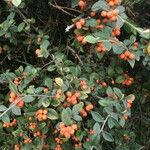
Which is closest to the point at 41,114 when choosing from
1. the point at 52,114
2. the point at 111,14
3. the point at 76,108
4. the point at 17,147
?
the point at 52,114

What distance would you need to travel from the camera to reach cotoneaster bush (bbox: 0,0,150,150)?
1704mm

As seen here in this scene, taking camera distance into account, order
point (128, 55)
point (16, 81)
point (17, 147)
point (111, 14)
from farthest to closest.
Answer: point (17, 147), point (16, 81), point (128, 55), point (111, 14)

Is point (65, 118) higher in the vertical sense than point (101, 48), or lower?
lower

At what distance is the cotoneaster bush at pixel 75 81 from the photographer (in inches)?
67.1

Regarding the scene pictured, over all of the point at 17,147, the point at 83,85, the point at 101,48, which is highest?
the point at 101,48

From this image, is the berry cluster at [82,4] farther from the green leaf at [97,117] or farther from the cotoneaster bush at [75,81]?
the green leaf at [97,117]

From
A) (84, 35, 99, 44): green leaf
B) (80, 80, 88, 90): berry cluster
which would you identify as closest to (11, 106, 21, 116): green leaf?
(80, 80, 88, 90): berry cluster

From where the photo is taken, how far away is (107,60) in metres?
2.17

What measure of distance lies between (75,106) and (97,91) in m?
0.26

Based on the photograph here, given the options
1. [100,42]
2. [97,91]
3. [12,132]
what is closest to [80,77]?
[97,91]

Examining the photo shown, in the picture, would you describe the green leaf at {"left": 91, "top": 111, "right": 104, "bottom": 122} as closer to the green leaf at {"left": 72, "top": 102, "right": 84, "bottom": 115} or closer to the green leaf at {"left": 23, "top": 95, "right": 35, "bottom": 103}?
the green leaf at {"left": 72, "top": 102, "right": 84, "bottom": 115}

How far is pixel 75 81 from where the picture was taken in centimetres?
178

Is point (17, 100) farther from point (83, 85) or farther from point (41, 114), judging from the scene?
point (83, 85)

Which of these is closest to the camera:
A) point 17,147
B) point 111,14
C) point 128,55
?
point 111,14
